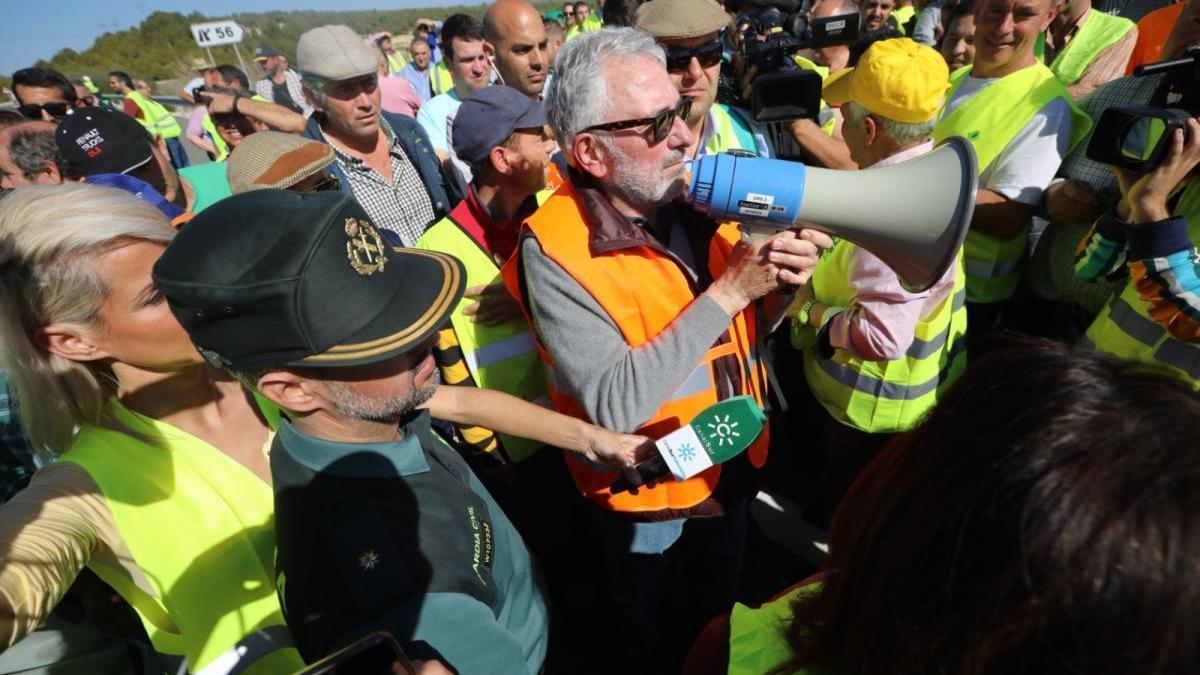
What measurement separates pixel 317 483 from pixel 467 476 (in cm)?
46

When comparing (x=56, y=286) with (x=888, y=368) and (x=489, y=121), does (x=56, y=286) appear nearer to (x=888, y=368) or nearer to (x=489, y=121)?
(x=489, y=121)

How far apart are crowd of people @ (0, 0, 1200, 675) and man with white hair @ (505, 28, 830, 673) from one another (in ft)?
0.04

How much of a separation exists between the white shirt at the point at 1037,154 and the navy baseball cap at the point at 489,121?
210 cm

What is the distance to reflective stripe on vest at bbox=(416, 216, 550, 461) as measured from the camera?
91.9 inches

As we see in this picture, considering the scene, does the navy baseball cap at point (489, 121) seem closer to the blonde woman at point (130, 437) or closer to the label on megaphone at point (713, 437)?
the blonde woman at point (130, 437)

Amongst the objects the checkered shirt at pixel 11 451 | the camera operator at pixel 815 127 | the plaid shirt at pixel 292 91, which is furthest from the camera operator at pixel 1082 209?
the plaid shirt at pixel 292 91

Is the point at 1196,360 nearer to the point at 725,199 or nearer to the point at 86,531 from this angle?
the point at 725,199

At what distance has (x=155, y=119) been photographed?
995 centimetres

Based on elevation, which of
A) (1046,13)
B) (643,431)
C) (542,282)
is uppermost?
(1046,13)

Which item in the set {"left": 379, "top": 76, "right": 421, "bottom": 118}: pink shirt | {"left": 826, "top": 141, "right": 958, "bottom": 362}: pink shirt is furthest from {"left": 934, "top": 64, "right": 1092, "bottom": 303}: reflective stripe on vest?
{"left": 379, "top": 76, "right": 421, "bottom": 118}: pink shirt

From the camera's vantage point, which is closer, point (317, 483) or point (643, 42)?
point (317, 483)

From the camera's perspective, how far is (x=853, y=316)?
79.4 inches

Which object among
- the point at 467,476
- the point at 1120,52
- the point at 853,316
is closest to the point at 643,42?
A: the point at 853,316

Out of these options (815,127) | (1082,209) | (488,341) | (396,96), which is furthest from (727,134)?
(396,96)
